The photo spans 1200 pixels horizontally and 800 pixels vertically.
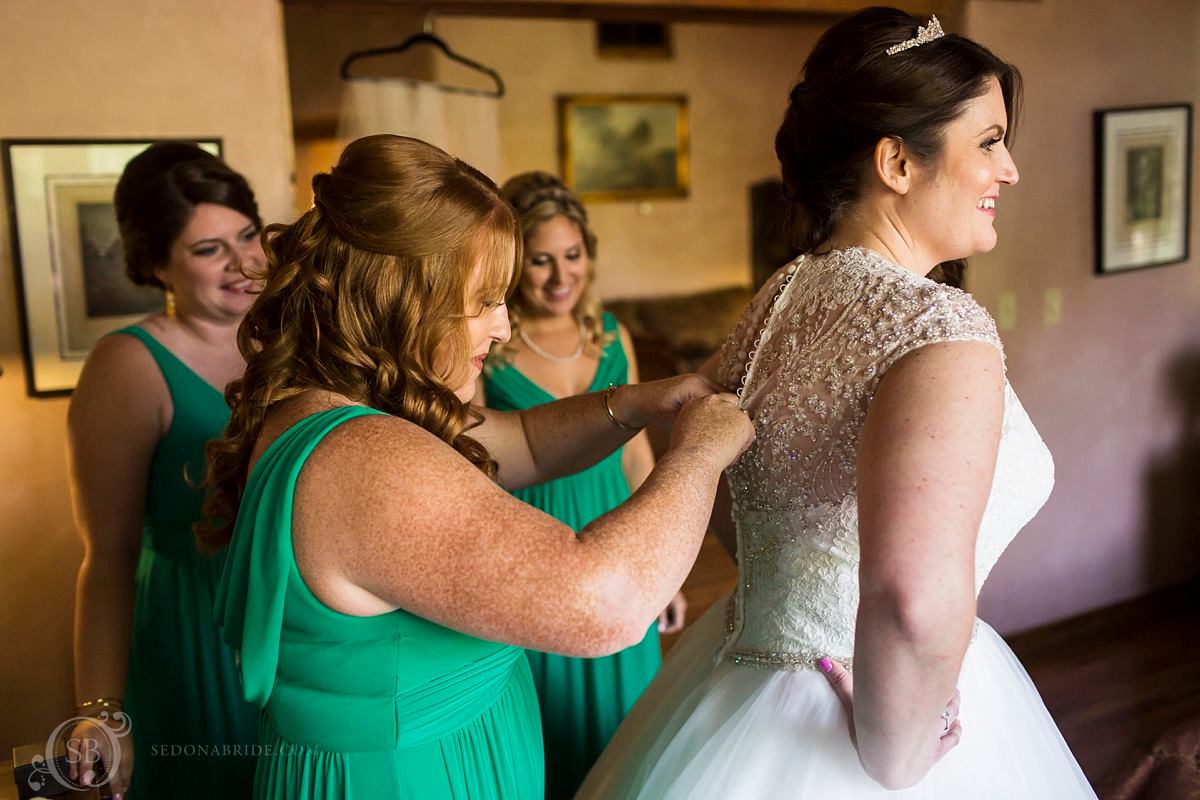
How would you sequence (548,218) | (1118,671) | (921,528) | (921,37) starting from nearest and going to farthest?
(921,528) → (921,37) → (548,218) → (1118,671)

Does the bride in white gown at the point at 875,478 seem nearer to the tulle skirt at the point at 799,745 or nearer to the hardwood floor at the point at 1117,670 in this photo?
the tulle skirt at the point at 799,745

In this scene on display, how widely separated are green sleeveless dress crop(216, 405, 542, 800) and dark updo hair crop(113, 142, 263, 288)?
3.13ft

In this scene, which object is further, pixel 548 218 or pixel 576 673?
pixel 548 218

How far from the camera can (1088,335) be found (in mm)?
4148

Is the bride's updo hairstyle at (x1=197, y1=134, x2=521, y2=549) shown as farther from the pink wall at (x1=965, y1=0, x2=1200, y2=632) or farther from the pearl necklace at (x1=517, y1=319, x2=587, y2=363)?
the pink wall at (x1=965, y1=0, x2=1200, y2=632)

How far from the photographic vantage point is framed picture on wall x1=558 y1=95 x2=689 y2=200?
671 centimetres

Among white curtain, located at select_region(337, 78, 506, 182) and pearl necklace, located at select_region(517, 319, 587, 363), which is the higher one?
white curtain, located at select_region(337, 78, 506, 182)

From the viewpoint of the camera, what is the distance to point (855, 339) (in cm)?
130

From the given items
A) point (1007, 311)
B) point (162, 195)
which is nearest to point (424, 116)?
point (162, 195)

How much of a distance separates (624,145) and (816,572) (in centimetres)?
578

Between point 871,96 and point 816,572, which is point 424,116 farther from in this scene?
point 816,572

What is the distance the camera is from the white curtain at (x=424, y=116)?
3.38m

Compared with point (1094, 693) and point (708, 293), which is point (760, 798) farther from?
point (708, 293)

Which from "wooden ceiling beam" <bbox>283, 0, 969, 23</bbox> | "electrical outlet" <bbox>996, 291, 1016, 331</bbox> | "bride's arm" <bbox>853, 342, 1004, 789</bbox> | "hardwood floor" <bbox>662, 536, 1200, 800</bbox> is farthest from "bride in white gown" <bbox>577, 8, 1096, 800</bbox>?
"electrical outlet" <bbox>996, 291, 1016, 331</bbox>
